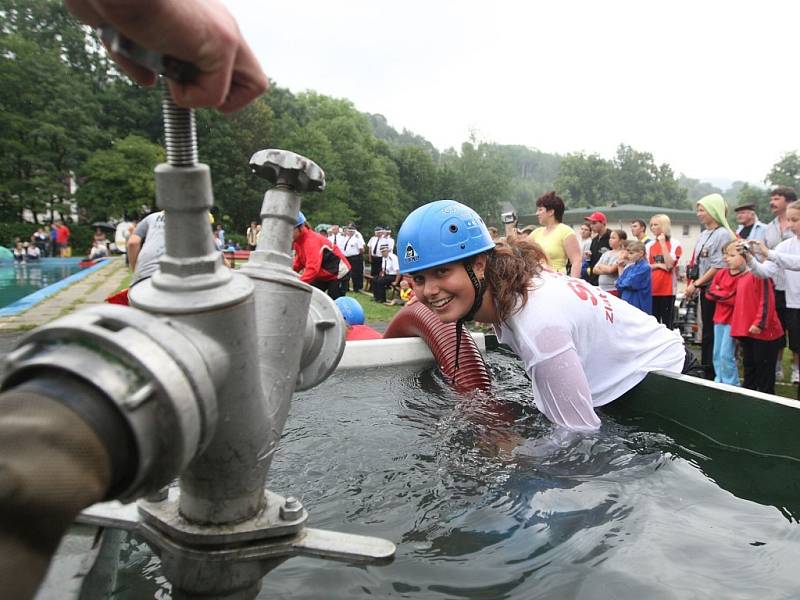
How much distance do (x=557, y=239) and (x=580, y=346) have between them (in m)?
5.40

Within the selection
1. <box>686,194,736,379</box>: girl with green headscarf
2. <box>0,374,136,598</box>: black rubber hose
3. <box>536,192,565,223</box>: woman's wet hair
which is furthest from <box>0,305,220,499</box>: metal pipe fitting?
<box>536,192,565,223</box>: woman's wet hair

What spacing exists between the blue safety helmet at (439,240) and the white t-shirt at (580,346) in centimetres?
45

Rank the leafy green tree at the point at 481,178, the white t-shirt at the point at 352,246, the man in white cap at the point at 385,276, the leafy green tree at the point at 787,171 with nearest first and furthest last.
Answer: the man in white cap at the point at 385,276
the white t-shirt at the point at 352,246
the leafy green tree at the point at 787,171
the leafy green tree at the point at 481,178

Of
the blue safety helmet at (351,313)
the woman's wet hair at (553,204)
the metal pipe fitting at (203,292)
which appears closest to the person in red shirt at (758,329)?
the woman's wet hair at (553,204)

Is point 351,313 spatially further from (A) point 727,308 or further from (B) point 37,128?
(B) point 37,128

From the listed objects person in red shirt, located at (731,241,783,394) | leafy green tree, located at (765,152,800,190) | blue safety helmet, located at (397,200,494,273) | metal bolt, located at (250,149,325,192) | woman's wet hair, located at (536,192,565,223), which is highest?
leafy green tree, located at (765,152,800,190)

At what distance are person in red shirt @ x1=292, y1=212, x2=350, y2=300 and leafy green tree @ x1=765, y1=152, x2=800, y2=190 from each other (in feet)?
313

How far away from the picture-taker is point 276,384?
5.06ft

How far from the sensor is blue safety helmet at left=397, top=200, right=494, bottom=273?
3299 mm

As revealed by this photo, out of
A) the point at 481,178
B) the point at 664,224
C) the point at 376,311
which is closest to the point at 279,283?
the point at 664,224

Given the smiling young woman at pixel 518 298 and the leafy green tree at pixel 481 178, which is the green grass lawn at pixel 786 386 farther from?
the leafy green tree at pixel 481 178

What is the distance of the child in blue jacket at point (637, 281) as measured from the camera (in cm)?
883

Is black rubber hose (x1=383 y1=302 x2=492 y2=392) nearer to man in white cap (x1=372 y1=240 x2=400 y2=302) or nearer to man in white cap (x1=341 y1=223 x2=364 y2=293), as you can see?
man in white cap (x1=372 y1=240 x2=400 y2=302)

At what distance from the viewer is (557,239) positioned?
8680 mm
